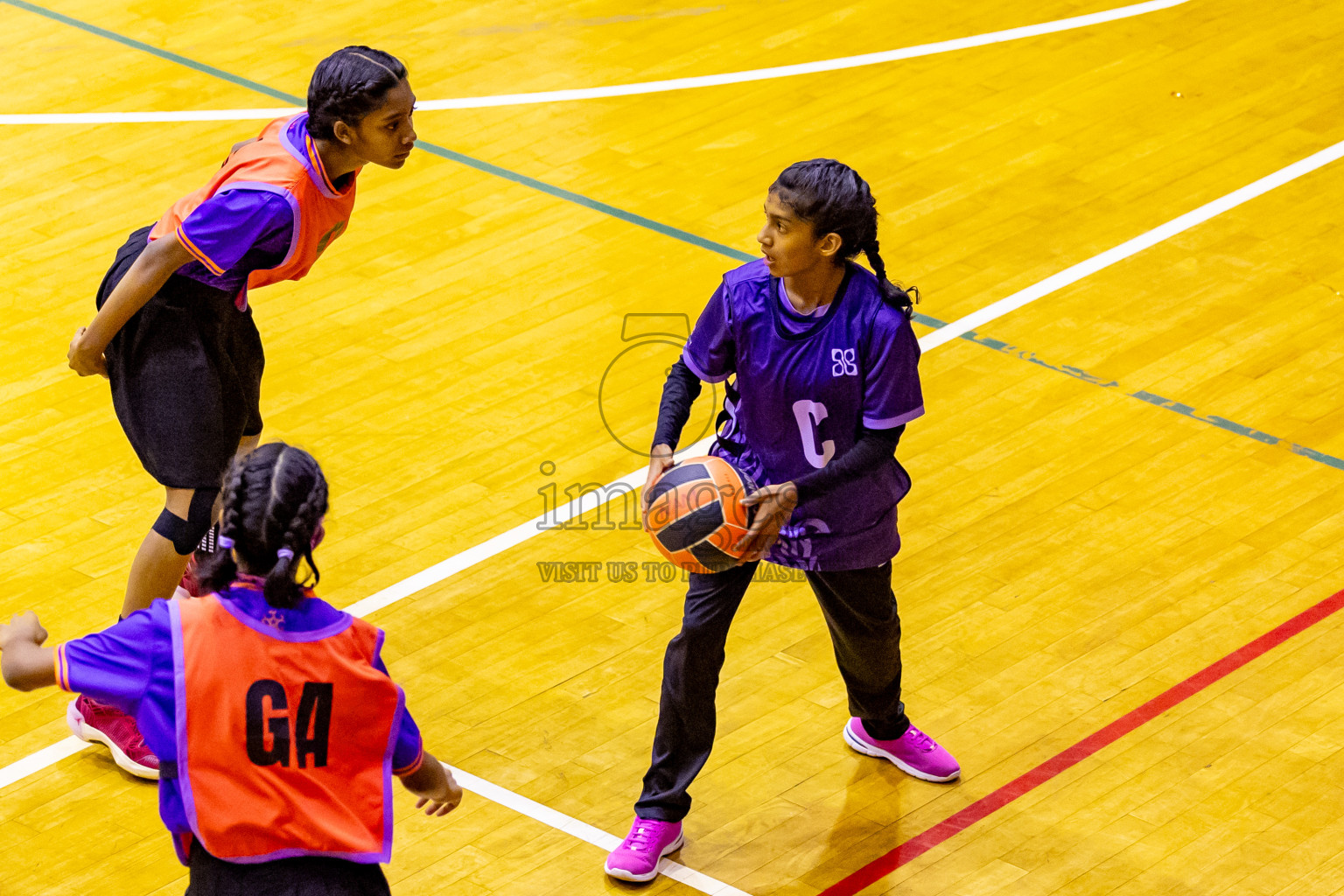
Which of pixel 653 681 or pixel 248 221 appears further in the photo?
pixel 653 681

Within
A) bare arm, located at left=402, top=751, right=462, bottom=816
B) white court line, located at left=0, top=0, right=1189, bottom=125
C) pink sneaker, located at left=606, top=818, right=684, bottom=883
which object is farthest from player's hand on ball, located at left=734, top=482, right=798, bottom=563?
white court line, located at left=0, top=0, right=1189, bottom=125

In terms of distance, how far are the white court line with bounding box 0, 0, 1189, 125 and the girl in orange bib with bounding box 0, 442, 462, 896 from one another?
6363 millimetres

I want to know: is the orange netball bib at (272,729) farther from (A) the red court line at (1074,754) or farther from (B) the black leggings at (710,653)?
(A) the red court line at (1074,754)

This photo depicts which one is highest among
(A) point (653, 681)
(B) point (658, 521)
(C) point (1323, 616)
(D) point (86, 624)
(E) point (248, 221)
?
(E) point (248, 221)

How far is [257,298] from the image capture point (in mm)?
7906

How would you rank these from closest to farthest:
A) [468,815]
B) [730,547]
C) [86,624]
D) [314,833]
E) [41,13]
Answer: [314,833] < [730,547] < [468,815] < [86,624] < [41,13]

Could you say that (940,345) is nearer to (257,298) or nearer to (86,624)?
(257,298)

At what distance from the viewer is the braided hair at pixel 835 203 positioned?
Answer: 4.55 m

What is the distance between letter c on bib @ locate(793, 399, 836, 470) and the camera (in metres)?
4.67

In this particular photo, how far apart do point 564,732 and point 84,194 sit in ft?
14.9

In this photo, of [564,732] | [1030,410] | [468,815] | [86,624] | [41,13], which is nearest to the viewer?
[468,815]

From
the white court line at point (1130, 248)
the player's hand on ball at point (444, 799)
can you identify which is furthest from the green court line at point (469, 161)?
the player's hand on ball at point (444, 799)

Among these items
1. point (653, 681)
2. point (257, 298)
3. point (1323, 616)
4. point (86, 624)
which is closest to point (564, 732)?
point (653, 681)

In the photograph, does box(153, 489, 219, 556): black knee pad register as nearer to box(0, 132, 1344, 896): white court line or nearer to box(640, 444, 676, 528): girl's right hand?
box(0, 132, 1344, 896): white court line
